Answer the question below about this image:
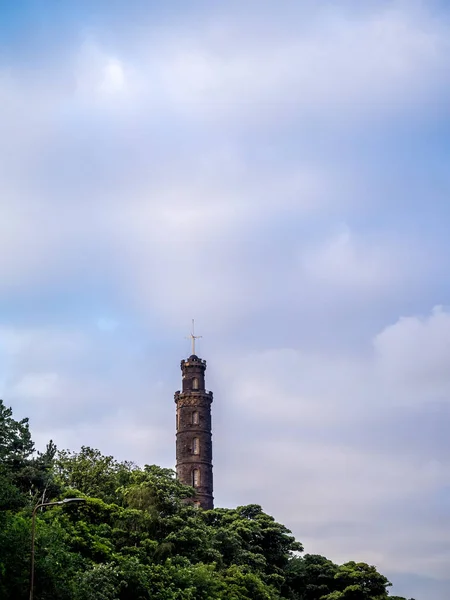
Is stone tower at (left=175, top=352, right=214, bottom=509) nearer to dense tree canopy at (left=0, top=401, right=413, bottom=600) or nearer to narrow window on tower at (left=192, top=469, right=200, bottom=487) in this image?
narrow window on tower at (left=192, top=469, right=200, bottom=487)

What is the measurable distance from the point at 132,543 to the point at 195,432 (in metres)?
38.6

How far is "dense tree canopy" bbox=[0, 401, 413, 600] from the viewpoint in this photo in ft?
118

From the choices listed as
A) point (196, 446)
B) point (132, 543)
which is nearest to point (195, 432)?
point (196, 446)

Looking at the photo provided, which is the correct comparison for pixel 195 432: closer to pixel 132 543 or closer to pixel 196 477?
pixel 196 477

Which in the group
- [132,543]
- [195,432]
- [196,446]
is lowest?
[132,543]

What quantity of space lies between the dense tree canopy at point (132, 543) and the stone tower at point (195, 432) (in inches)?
371

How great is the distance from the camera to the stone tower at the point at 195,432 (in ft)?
283

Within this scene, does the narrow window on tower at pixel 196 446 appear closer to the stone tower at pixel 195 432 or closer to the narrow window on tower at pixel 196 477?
the stone tower at pixel 195 432

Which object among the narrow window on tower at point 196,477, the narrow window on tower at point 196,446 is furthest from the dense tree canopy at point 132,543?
the narrow window on tower at point 196,446

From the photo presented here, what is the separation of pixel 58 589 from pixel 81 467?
95.7 feet

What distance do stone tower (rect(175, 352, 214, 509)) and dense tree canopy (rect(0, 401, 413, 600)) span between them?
371 inches

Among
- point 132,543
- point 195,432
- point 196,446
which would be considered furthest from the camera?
point 195,432

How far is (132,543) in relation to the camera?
164ft

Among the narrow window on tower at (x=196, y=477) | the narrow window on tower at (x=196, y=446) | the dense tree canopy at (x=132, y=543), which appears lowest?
the dense tree canopy at (x=132, y=543)
